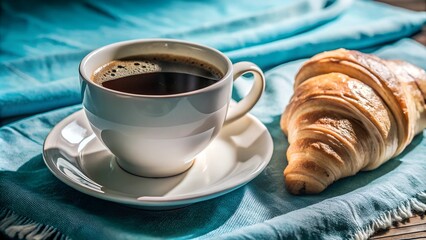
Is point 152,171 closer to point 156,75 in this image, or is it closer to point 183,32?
point 156,75

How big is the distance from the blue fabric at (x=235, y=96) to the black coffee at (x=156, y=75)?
0.15 metres

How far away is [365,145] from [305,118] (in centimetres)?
9

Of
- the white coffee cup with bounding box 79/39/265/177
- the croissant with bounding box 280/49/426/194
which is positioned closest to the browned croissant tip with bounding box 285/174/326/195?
the croissant with bounding box 280/49/426/194

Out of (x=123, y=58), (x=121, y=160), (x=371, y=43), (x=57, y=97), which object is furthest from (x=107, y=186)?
(x=371, y=43)

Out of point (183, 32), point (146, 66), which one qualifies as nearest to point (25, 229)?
point (146, 66)

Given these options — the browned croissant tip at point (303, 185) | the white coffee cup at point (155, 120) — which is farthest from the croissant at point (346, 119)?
the white coffee cup at point (155, 120)

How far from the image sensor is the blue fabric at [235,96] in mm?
720

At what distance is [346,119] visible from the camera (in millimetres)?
816

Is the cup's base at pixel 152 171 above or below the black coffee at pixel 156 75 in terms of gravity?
below

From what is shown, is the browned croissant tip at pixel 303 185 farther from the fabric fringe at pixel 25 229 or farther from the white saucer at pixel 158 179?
the fabric fringe at pixel 25 229

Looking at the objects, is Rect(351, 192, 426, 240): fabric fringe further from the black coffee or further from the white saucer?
the black coffee

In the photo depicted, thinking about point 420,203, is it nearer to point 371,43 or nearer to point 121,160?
point 121,160

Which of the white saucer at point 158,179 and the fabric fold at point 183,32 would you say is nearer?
the white saucer at point 158,179

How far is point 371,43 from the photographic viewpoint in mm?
1271
